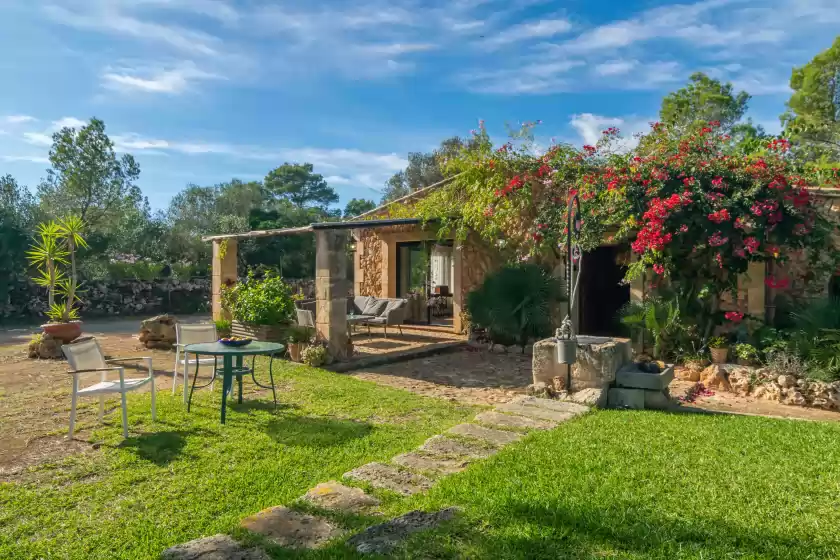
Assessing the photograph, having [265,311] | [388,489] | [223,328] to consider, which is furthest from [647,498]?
[223,328]

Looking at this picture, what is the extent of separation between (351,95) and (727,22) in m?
7.98

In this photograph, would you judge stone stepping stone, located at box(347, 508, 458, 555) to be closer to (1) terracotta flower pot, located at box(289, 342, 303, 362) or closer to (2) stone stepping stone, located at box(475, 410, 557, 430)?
(2) stone stepping stone, located at box(475, 410, 557, 430)

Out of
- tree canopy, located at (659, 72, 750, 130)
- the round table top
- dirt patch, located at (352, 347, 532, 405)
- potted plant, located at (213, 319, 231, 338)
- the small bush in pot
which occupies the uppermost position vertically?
tree canopy, located at (659, 72, 750, 130)

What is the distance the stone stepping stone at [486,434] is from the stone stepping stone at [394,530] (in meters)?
1.39

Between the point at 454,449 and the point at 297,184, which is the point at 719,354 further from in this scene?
the point at 297,184

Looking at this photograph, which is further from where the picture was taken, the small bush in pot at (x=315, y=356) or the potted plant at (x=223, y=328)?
the potted plant at (x=223, y=328)

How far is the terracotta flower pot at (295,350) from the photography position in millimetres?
8320

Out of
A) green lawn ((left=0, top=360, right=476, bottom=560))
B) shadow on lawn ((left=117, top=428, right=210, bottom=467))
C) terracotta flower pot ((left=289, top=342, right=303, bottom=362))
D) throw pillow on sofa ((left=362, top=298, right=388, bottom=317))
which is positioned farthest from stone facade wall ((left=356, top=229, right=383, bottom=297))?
shadow on lawn ((left=117, top=428, right=210, bottom=467))

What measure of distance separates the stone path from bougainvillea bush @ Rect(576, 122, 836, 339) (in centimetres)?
377

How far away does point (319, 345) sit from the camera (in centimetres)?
A: 814

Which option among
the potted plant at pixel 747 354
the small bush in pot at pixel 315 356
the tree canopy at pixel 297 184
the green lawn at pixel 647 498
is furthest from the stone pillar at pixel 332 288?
the tree canopy at pixel 297 184

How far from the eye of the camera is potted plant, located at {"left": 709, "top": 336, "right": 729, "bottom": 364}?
737 centimetres

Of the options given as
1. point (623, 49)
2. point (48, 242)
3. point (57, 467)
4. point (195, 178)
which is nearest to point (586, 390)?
point (57, 467)

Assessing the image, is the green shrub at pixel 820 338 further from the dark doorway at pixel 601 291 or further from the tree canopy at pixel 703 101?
the tree canopy at pixel 703 101
